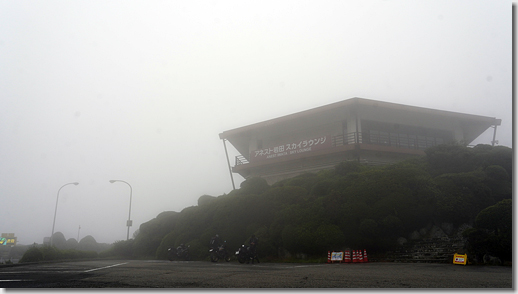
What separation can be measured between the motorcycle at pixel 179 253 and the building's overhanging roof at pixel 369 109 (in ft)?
41.7

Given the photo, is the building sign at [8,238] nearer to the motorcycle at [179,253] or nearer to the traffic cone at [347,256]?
the motorcycle at [179,253]

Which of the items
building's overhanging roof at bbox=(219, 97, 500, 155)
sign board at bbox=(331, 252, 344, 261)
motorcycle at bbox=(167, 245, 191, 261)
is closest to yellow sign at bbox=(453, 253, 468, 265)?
sign board at bbox=(331, 252, 344, 261)

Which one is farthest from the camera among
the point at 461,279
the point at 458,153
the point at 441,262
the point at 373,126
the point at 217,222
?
the point at 373,126

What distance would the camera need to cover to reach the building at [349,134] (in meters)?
26.8

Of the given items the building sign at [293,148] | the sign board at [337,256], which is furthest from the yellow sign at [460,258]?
the building sign at [293,148]

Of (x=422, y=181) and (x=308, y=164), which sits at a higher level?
(x=308, y=164)

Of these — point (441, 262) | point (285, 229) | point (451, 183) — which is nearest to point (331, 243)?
point (285, 229)

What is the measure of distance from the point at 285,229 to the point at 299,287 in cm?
1177

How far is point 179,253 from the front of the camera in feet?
73.3

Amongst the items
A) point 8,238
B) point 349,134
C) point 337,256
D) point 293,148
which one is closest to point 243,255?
point 337,256

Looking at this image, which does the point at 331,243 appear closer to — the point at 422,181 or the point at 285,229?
the point at 285,229

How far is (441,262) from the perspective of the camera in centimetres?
1430

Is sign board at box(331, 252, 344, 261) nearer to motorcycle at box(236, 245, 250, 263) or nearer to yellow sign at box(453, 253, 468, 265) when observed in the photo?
motorcycle at box(236, 245, 250, 263)

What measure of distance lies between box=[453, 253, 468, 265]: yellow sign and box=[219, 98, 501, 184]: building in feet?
41.4
